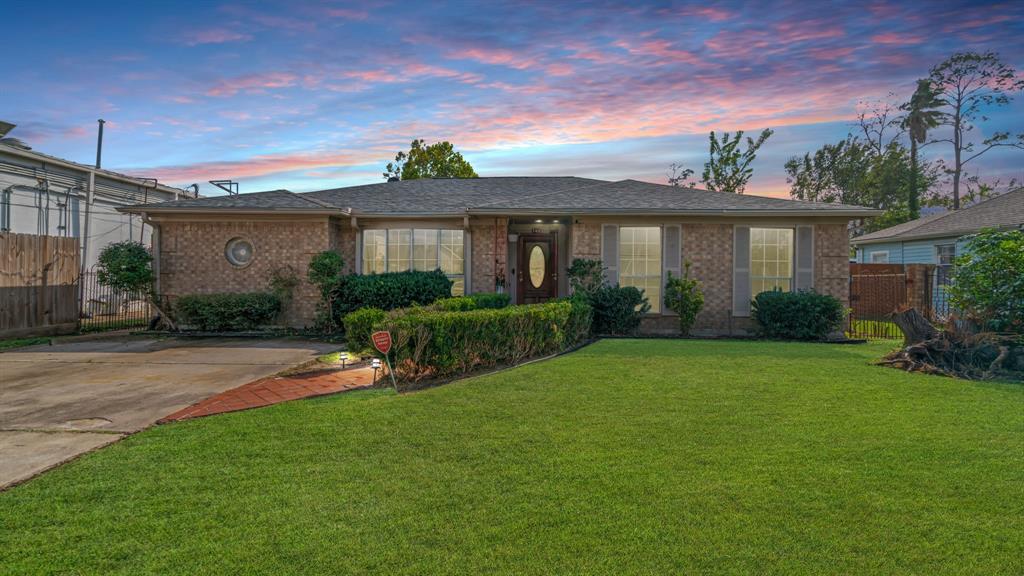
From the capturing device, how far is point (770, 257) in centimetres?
1314

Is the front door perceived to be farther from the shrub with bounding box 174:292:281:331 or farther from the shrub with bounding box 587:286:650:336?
the shrub with bounding box 174:292:281:331

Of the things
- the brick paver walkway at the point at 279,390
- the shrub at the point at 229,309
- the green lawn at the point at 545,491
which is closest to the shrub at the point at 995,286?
the green lawn at the point at 545,491

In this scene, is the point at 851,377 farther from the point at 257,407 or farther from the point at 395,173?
the point at 395,173

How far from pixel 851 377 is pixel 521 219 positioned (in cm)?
839

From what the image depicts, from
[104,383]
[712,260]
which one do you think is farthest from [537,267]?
[104,383]

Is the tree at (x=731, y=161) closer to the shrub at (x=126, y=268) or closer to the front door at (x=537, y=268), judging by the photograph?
the front door at (x=537, y=268)

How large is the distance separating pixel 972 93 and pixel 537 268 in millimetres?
27890

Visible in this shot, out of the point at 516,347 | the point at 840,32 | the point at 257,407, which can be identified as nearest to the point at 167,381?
the point at 257,407

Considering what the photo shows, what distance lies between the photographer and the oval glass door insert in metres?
14.8

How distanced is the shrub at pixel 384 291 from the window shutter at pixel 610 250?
12.5ft

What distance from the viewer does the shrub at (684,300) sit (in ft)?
40.8

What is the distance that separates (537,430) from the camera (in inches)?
193

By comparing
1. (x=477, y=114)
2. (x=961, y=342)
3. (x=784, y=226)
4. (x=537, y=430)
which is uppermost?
(x=477, y=114)

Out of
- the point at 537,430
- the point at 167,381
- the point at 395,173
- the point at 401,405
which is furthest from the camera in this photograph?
the point at 395,173
